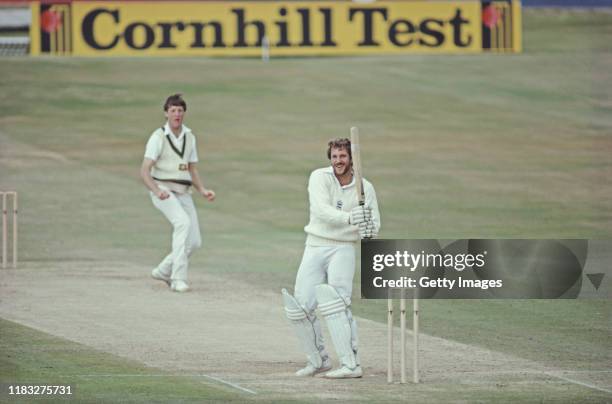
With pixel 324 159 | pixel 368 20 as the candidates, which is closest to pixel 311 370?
pixel 324 159

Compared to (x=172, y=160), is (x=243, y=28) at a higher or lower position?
higher

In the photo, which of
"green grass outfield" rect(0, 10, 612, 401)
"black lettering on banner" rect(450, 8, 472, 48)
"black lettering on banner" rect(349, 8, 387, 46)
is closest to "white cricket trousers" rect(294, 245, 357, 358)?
"green grass outfield" rect(0, 10, 612, 401)

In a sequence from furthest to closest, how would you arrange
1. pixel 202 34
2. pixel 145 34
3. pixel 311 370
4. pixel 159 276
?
pixel 202 34, pixel 145 34, pixel 159 276, pixel 311 370

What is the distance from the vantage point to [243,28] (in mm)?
36344

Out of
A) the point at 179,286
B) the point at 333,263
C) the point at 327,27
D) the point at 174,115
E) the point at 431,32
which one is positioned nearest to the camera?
the point at 333,263

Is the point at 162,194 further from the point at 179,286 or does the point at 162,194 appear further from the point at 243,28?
the point at 243,28

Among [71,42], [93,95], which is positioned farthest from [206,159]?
[71,42]

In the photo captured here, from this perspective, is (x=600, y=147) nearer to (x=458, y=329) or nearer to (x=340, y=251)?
(x=458, y=329)

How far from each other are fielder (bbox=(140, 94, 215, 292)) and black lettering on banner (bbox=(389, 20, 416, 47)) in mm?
21023

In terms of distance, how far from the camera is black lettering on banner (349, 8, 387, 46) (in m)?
34.7

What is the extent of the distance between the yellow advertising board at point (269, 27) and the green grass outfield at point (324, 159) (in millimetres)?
588

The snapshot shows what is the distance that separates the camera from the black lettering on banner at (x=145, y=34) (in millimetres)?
35125

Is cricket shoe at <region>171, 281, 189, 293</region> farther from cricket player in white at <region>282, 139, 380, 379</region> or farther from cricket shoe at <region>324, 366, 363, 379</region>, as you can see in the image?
cricket shoe at <region>324, 366, 363, 379</region>

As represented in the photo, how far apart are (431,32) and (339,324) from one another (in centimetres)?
2663
